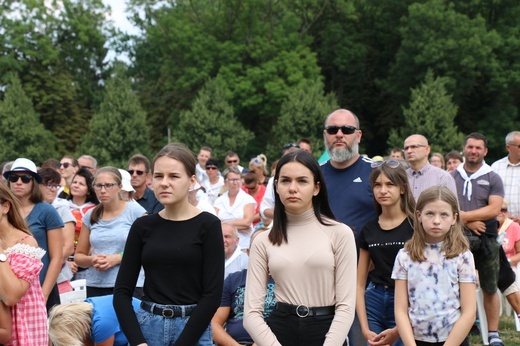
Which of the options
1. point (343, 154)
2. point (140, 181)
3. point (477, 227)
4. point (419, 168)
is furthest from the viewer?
point (140, 181)

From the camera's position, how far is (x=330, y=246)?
3875mm

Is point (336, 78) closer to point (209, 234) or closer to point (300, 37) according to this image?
point (300, 37)

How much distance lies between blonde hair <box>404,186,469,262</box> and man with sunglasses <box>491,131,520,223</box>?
4804mm

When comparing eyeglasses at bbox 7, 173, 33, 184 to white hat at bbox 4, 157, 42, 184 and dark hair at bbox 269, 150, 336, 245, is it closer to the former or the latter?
white hat at bbox 4, 157, 42, 184

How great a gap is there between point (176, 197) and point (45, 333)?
51.8 inches

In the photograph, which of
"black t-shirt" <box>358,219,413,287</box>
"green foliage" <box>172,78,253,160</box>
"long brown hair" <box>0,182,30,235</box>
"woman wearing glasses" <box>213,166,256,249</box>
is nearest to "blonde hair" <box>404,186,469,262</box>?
"black t-shirt" <box>358,219,413,287</box>

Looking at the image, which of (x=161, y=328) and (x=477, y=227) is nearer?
(x=161, y=328)

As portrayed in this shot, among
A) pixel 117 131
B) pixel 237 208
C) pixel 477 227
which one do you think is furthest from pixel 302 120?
pixel 477 227

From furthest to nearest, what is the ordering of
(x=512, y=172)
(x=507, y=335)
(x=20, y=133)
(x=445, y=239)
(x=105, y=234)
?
(x=20, y=133)
(x=512, y=172)
(x=507, y=335)
(x=105, y=234)
(x=445, y=239)

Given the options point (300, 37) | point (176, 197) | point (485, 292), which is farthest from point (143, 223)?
point (300, 37)

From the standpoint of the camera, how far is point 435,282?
15.2 ft

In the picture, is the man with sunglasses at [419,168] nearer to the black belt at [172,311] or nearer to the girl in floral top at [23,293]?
the black belt at [172,311]

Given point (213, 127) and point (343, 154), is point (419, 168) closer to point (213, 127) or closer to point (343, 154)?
point (343, 154)

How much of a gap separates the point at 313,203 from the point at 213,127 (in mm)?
32698
